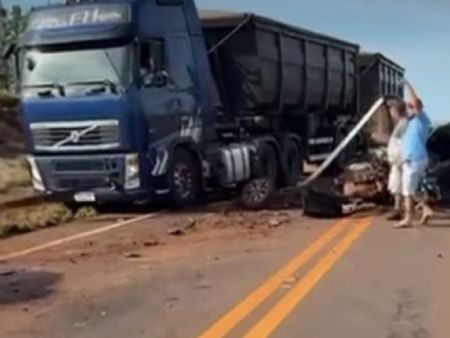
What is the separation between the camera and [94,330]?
8.23m

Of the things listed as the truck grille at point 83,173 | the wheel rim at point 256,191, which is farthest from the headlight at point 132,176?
the wheel rim at point 256,191

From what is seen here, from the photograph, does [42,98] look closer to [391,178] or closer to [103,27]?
[103,27]

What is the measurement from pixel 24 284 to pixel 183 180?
7929mm

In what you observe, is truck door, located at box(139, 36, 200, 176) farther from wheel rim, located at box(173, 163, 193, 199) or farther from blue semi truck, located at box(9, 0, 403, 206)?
wheel rim, located at box(173, 163, 193, 199)

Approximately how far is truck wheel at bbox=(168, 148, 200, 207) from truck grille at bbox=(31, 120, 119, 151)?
4.29ft

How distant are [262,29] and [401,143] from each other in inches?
241

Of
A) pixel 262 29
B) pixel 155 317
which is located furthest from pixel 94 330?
pixel 262 29

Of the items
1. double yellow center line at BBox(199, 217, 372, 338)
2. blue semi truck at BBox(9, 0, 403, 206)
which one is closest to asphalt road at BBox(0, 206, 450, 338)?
double yellow center line at BBox(199, 217, 372, 338)

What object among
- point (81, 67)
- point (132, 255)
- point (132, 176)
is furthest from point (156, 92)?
point (132, 255)

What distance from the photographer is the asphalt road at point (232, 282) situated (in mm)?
8297

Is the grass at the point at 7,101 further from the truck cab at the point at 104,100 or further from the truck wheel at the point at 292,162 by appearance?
the truck cab at the point at 104,100

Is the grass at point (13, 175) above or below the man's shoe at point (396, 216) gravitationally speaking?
above

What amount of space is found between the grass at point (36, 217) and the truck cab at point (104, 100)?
0.29 metres

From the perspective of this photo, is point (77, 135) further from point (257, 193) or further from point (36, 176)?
point (257, 193)
